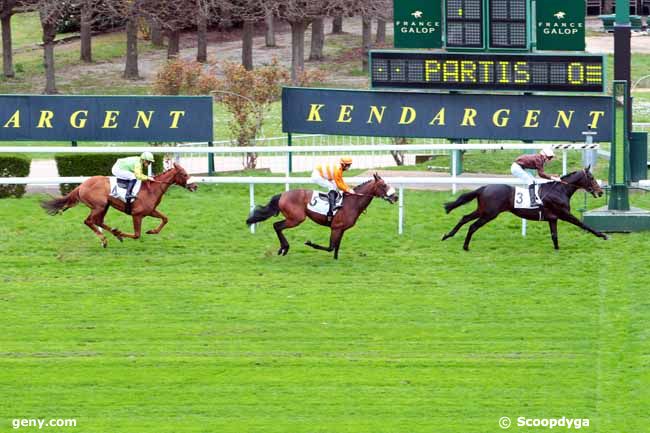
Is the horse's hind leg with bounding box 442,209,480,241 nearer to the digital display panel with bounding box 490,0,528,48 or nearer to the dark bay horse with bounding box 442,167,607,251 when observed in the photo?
the dark bay horse with bounding box 442,167,607,251

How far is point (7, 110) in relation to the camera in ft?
62.8

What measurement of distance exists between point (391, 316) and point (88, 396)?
2937 mm

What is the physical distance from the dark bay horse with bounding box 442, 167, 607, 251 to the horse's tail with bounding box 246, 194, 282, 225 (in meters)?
1.68

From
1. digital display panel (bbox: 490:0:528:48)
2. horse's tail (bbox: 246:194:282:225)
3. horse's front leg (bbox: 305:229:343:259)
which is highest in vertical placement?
digital display panel (bbox: 490:0:528:48)

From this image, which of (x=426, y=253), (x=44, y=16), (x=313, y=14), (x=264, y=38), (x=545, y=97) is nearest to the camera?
(x=426, y=253)

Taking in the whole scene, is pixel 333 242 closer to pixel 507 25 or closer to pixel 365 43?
pixel 507 25

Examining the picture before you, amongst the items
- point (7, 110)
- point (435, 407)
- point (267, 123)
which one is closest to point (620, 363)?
point (435, 407)

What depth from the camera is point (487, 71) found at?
18.7 meters

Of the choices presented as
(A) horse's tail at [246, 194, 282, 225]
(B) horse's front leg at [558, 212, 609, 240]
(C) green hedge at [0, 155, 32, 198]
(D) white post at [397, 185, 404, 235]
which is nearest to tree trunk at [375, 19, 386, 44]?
(C) green hedge at [0, 155, 32, 198]

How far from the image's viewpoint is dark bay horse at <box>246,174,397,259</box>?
14.4 m

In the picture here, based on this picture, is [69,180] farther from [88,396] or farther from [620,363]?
[620,363]

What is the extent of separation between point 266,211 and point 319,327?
8.25ft

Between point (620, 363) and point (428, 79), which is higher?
point (428, 79)

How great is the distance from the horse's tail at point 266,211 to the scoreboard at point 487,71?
4891mm
